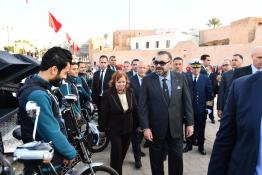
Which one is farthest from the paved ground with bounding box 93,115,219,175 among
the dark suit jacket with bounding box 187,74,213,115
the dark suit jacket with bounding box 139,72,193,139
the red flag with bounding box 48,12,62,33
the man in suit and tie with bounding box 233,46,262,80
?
the red flag with bounding box 48,12,62,33

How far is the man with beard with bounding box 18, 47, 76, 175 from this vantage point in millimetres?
2660

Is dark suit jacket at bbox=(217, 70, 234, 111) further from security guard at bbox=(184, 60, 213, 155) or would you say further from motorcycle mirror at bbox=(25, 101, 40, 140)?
motorcycle mirror at bbox=(25, 101, 40, 140)

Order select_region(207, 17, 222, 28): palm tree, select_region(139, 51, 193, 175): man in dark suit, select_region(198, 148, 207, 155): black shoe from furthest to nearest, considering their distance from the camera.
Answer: select_region(207, 17, 222, 28): palm tree → select_region(198, 148, 207, 155): black shoe → select_region(139, 51, 193, 175): man in dark suit

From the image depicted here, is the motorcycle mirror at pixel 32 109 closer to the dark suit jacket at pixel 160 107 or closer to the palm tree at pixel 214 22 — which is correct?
the dark suit jacket at pixel 160 107

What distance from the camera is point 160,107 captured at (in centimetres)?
429

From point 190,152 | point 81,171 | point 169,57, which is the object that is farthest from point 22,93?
point 190,152

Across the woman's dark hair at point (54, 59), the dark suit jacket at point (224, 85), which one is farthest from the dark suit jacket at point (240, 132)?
the dark suit jacket at point (224, 85)

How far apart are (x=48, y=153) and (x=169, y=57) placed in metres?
2.35

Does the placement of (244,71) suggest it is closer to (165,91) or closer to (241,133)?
(165,91)

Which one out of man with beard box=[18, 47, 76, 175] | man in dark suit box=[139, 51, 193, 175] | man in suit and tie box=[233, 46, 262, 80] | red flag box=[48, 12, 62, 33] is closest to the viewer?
man with beard box=[18, 47, 76, 175]

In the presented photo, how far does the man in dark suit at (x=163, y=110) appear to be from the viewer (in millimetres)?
4277

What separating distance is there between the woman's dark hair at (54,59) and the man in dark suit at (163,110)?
1595 millimetres

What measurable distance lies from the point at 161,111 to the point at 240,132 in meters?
2.42

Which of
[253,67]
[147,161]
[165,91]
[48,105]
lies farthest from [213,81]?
[48,105]
